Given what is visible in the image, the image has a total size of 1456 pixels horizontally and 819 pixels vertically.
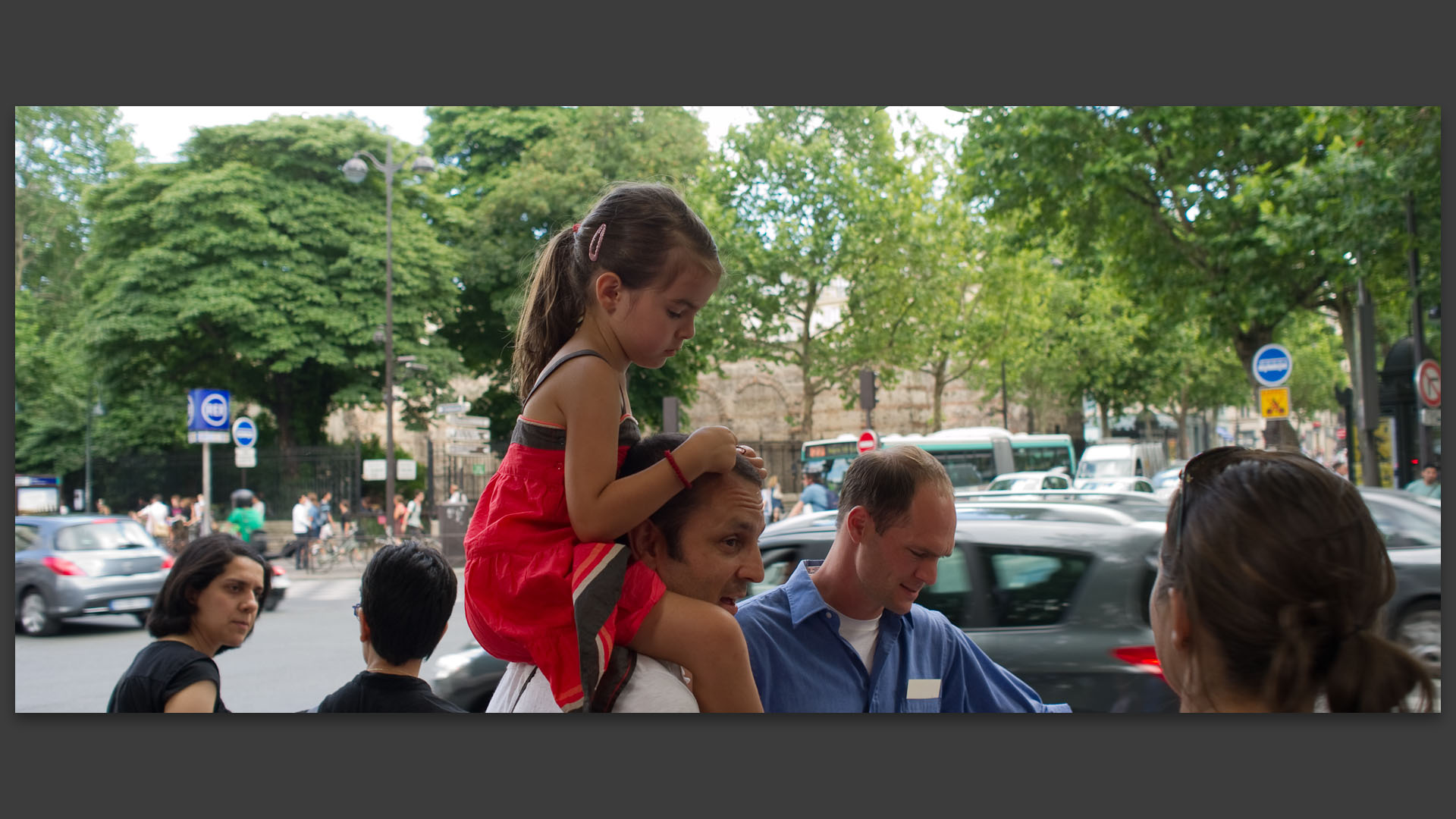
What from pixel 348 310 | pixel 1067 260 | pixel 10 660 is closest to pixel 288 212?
pixel 348 310

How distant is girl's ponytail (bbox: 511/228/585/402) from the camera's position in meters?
1.95

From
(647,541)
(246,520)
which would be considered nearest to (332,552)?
(246,520)

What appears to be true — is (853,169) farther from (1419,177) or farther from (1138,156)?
(1419,177)

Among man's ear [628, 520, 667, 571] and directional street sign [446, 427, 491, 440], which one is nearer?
man's ear [628, 520, 667, 571]

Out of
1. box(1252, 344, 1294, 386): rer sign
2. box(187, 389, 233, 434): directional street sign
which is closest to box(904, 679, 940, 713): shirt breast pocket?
box(1252, 344, 1294, 386): rer sign

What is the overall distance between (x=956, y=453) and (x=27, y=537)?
18.9 meters

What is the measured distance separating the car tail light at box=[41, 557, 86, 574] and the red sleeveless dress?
11.8 m

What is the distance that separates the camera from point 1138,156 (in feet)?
48.8

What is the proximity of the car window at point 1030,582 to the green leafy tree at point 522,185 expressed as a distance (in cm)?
2006

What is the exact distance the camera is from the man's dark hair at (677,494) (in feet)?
5.95

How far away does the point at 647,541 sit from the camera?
6.06 ft

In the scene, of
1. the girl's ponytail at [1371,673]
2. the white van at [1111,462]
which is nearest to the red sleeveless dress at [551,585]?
the girl's ponytail at [1371,673]

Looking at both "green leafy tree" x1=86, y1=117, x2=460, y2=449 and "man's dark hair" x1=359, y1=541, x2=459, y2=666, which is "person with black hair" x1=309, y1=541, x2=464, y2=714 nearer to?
"man's dark hair" x1=359, y1=541, x2=459, y2=666

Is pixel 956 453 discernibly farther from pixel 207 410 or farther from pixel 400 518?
pixel 207 410
